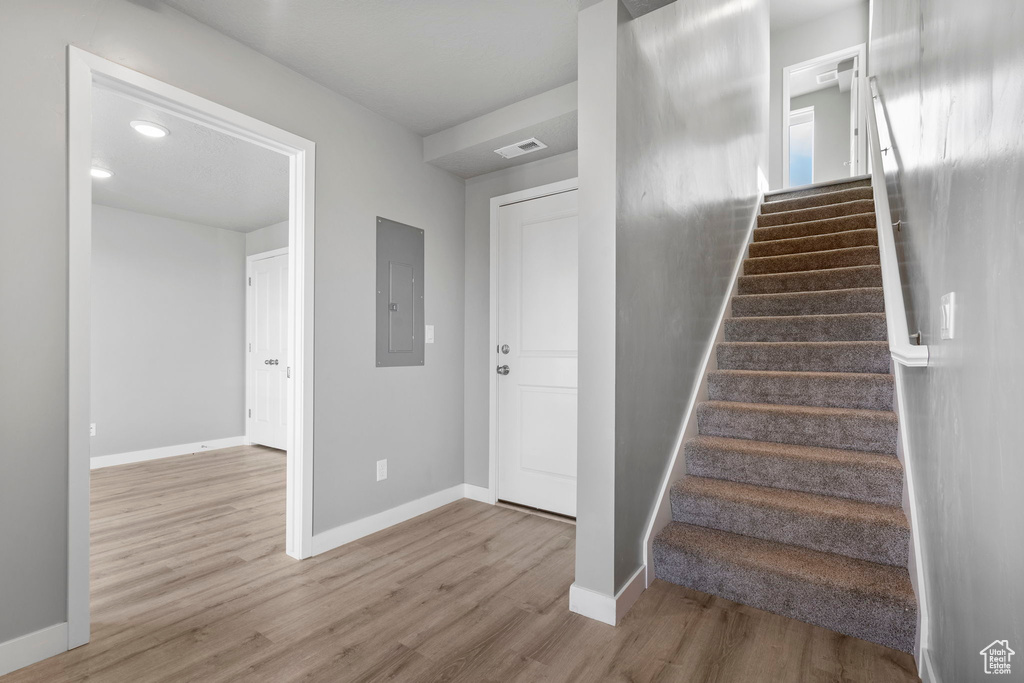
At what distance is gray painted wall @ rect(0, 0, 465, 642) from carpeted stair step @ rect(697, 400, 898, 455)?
68.2 inches

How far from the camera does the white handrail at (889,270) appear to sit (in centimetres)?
148

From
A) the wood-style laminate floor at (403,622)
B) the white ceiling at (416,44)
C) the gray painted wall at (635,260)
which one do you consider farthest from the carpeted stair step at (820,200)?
the wood-style laminate floor at (403,622)

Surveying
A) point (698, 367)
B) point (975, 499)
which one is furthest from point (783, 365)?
point (975, 499)

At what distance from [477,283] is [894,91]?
2.46 meters

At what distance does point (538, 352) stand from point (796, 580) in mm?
1847

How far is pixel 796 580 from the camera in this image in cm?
182

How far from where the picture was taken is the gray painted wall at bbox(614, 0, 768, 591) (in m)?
1.95

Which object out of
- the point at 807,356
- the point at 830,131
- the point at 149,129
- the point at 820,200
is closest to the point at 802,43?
the point at 830,131

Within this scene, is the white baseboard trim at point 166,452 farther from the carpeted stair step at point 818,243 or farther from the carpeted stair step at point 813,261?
the carpeted stair step at point 818,243

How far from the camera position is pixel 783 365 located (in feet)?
9.00

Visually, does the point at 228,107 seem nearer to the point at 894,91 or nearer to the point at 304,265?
the point at 304,265

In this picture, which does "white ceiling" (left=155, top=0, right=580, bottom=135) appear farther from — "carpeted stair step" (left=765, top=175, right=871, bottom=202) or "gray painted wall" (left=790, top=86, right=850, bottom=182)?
"gray painted wall" (left=790, top=86, right=850, bottom=182)

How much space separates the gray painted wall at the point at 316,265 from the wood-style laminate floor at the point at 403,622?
339 millimetres

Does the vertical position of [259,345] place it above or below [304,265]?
below
